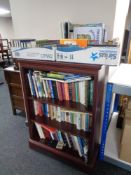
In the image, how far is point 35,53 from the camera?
1081 mm

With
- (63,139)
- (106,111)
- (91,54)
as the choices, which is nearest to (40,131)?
(63,139)

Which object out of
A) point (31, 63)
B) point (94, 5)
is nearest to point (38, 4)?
point (94, 5)

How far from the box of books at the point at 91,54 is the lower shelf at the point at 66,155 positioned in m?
0.98

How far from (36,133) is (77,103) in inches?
29.3

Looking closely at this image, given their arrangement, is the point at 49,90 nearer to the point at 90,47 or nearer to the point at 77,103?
the point at 77,103

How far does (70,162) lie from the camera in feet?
4.57

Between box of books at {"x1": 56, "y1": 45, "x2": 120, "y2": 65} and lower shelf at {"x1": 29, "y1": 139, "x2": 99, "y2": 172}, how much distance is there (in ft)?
3.21

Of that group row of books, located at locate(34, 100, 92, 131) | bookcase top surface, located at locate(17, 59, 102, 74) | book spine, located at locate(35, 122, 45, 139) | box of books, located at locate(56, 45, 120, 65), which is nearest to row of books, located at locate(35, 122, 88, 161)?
book spine, located at locate(35, 122, 45, 139)

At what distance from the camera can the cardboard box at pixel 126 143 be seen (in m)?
1.19

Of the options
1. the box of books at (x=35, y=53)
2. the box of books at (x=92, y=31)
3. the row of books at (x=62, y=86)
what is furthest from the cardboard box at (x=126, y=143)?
the box of books at (x=35, y=53)

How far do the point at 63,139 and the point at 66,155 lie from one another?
17 cm

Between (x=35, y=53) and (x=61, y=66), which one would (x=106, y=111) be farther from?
(x=35, y=53)

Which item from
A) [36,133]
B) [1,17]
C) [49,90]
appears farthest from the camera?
[1,17]

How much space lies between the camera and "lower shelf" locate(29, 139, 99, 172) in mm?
1312
